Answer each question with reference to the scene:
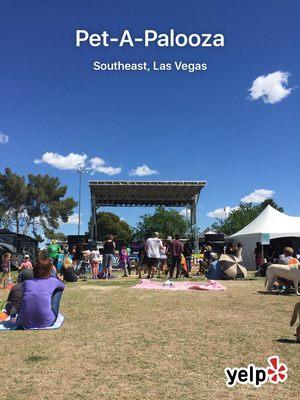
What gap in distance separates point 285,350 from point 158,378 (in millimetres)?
1788

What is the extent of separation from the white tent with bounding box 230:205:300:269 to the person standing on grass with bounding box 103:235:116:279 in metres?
9.63

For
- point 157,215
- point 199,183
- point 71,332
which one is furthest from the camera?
point 157,215

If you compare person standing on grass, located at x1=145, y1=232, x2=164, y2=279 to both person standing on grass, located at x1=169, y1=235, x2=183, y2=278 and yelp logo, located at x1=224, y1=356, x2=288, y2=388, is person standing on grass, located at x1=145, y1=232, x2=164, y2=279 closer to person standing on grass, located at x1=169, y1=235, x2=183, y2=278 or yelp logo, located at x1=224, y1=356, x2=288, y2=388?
person standing on grass, located at x1=169, y1=235, x2=183, y2=278

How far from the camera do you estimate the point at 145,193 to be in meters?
49.4

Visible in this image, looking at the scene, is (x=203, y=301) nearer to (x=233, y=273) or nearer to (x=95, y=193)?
(x=233, y=273)

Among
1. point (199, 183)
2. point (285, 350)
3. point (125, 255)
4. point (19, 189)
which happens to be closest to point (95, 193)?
point (19, 189)

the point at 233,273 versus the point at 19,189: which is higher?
the point at 19,189

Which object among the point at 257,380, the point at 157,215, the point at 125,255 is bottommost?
the point at 257,380

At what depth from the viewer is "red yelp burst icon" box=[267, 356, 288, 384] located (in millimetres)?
4176

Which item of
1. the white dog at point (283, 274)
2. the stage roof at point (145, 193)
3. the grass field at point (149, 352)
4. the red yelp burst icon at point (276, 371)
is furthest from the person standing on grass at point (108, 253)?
the stage roof at point (145, 193)

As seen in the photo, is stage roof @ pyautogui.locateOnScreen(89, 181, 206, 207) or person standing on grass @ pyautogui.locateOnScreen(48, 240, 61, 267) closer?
person standing on grass @ pyautogui.locateOnScreen(48, 240, 61, 267)

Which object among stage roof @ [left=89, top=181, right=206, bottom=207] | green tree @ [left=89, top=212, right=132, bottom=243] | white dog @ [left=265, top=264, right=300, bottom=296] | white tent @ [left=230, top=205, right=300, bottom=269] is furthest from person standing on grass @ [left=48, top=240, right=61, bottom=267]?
green tree @ [left=89, top=212, right=132, bottom=243]

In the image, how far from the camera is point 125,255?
1812 cm

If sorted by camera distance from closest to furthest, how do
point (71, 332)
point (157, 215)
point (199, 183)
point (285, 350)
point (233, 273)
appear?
point (285, 350) < point (71, 332) < point (233, 273) < point (199, 183) < point (157, 215)
